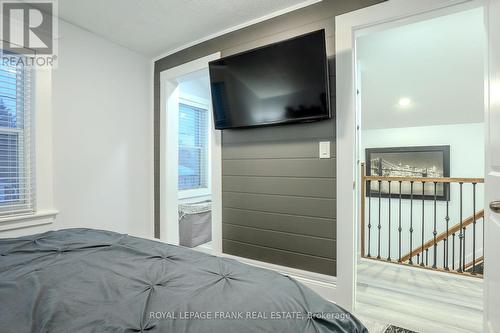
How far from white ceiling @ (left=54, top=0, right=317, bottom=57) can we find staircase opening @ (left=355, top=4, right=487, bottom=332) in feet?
3.11

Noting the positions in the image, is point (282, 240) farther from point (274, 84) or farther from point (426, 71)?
point (426, 71)

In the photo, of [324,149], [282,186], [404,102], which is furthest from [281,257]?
[404,102]

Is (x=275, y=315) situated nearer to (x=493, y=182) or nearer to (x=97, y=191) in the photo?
(x=493, y=182)

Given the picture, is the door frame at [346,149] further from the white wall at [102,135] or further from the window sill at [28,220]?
the window sill at [28,220]

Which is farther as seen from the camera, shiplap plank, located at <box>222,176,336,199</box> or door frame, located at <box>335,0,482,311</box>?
shiplap plank, located at <box>222,176,336,199</box>

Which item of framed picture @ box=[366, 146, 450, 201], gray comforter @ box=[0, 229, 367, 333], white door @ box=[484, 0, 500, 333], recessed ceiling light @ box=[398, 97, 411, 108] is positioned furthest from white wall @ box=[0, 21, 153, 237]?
framed picture @ box=[366, 146, 450, 201]

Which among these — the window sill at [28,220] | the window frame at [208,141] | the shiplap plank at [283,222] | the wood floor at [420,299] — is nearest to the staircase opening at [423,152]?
the wood floor at [420,299]

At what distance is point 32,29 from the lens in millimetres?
2100

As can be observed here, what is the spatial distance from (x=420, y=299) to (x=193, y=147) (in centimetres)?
359

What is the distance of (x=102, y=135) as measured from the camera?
8.46 ft

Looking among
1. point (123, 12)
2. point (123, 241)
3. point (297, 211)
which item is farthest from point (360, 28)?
point (123, 241)

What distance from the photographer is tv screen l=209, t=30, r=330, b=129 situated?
188 centimetres

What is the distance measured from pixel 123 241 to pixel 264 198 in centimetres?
122

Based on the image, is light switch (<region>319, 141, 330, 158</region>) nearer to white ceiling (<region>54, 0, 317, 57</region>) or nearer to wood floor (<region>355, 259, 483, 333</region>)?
white ceiling (<region>54, 0, 317, 57</region>)
